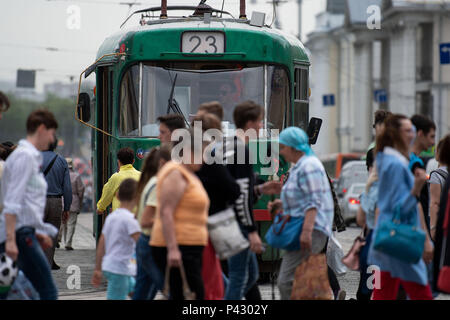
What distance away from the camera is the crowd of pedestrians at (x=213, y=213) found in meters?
7.89

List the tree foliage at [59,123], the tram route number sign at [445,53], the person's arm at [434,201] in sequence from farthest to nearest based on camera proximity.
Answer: the tree foliage at [59,123], the tram route number sign at [445,53], the person's arm at [434,201]

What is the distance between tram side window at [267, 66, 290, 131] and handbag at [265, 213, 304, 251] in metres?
4.51

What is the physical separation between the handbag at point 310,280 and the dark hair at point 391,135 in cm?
106

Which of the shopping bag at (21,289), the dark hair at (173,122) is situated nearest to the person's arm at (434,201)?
the dark hair at (173,122)

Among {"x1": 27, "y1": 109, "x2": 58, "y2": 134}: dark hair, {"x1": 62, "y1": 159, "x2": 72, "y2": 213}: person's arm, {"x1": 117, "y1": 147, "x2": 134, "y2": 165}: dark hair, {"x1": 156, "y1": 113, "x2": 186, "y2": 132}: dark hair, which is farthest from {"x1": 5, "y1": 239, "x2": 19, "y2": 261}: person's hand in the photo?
{"x1": 62, "y1": 159, "x2": 72, "y2": 213}: person's arm

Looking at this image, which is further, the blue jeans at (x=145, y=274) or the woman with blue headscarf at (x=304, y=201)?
the woman with blue headscarf at (x=304, y=201)

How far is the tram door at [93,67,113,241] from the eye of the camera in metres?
14.2

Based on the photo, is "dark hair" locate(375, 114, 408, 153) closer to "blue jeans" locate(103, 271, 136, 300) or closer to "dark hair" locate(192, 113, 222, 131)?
"dark hair" locate(192, 113, 222, 131)

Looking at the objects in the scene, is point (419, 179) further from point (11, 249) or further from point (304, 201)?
point (11, 249)

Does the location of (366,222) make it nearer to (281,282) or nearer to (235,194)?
(281,282)

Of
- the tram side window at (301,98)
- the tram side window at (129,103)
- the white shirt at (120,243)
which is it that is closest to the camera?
the white shirt at (120,243)

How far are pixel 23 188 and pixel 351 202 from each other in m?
25.5

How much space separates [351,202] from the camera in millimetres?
33219

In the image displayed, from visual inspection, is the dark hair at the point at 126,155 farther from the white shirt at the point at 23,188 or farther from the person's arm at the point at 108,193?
the white shirt at the point at 23,188
